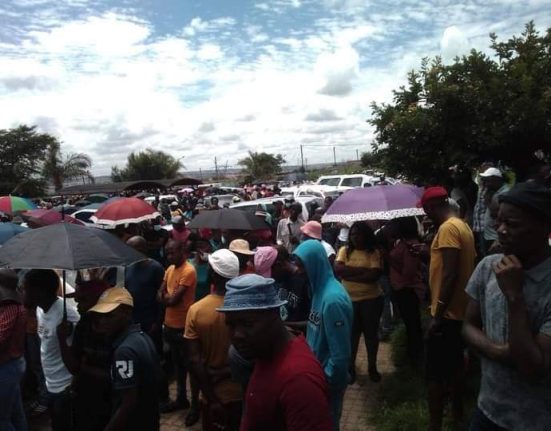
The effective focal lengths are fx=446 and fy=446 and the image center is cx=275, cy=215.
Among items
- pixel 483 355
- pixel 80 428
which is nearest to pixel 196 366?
pixel 80 428

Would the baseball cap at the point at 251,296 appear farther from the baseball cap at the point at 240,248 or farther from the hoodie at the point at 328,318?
the baseball cap at the point at 240,248

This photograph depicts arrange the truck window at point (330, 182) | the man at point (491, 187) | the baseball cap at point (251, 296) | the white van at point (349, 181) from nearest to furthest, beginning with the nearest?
the baseball cap at point (251, 296)
the man at point (491, 187)
the white van at point (349, 181)
the truck window at point (330, 182)

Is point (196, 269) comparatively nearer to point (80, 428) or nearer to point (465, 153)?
point (80, 428)

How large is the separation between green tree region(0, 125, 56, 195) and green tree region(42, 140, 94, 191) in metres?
0.79

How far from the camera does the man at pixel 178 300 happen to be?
454cm

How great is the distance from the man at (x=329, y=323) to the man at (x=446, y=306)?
2.98 feet

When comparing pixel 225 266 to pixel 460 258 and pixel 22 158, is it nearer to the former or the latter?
pixel 460 258

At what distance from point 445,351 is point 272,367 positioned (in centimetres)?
214

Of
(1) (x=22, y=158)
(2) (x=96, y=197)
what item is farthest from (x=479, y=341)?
(1) (x=22, y=158)

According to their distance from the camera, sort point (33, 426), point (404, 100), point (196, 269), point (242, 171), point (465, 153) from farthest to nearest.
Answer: point (242, 171), point (404, 100), point (465, 153), point (196, 269), point (33, 426)

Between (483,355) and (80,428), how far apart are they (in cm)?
258

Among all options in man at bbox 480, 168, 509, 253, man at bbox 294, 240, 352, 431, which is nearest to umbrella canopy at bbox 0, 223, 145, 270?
man at bbox 294, 240, 352, 431

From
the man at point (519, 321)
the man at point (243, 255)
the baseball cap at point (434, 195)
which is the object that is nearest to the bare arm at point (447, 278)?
the baseball cap at point (434, 195)

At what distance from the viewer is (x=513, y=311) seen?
1794 millimetres
